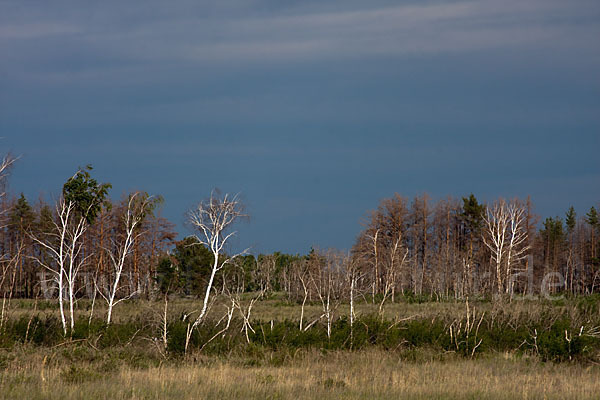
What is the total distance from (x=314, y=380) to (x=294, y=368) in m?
2.83

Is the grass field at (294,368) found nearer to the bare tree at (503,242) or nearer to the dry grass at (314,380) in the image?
the dry grass at (314,380)

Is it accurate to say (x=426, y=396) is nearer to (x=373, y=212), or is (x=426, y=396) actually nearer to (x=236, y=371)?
(x=236, y=371)

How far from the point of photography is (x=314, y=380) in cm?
1525

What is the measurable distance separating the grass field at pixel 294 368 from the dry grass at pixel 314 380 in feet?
0.10

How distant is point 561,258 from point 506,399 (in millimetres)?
72282

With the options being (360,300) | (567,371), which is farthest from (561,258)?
(567,371)

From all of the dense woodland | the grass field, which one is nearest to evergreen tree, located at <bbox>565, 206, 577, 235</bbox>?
the dense woodland

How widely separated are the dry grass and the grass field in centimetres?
3

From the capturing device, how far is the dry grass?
1313 cm

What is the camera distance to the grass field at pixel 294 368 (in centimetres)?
1341

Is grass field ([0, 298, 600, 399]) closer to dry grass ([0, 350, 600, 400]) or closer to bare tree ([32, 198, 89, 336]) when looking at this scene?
dry grass ([0, 350, 600, 400])

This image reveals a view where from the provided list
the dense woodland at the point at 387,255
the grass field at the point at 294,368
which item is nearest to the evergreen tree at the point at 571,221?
the dense woodland at the point at 387,255

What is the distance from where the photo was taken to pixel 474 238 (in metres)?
70.2

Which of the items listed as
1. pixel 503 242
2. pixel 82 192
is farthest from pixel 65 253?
pixel 503 242
